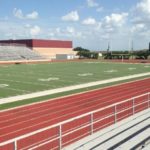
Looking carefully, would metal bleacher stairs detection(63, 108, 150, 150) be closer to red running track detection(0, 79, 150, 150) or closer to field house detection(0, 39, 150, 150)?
field house detection(0, 39, 150, 150)

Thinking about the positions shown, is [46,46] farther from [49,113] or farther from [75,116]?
[75,116]

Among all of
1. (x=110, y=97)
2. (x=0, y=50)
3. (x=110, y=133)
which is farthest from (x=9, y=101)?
(x=0, y=50)

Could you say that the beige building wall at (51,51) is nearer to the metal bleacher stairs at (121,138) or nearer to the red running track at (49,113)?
the red running track at (49,113)

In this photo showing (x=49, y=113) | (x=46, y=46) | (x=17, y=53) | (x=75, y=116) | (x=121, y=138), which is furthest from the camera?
(x=46, y=46)

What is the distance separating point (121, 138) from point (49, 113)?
671 centimetres

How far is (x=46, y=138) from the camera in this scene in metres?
11.2

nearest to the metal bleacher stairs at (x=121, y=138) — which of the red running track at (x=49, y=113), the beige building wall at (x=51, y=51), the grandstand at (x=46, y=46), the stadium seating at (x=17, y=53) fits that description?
the red running track at (x=49, y=113)

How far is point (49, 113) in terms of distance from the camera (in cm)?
1538

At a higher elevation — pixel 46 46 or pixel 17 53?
pixel 46 46

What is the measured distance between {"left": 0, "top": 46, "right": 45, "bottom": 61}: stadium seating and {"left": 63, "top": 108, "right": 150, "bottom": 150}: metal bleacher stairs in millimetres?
53062

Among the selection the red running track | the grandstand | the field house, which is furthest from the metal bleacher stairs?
the grandstand

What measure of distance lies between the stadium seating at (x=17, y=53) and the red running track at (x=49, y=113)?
4356 centimetres

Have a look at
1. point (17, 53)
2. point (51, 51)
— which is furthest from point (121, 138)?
point (51, 51)

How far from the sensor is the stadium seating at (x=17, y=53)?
6406 centimetres
